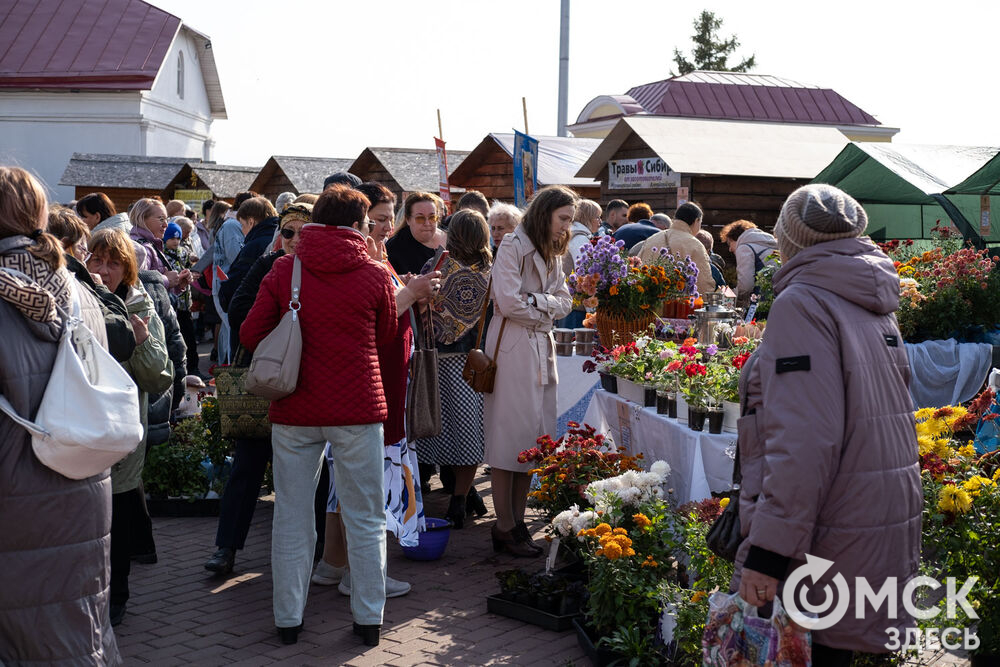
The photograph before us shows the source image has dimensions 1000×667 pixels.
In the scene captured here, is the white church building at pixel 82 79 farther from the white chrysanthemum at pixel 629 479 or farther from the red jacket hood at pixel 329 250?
the white chrysanthemum at pixel 629 479

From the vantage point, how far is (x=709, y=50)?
4772 cm

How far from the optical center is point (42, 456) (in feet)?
9.74

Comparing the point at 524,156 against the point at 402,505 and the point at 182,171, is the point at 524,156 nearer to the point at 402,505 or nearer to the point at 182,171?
the point at 402,505

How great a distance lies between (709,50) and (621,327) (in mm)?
43742

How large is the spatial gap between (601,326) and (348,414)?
2.88m

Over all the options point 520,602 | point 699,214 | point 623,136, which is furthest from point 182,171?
point 520,602

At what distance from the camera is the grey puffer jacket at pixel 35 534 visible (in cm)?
297

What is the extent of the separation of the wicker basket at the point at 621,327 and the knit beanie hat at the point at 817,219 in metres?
3.81

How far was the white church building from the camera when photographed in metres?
42.0

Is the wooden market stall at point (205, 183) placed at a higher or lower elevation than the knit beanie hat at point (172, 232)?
higher

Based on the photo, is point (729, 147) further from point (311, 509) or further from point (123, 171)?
point (123, 171)

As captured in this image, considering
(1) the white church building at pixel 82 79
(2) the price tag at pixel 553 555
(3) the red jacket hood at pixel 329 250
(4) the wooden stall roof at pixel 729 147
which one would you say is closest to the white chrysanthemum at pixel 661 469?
(2) the price tag at pixel 553 555

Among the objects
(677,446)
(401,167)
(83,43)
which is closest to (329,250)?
(677,446)

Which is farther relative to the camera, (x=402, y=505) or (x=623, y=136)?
(x=623, y=136)
